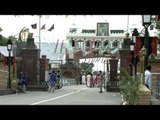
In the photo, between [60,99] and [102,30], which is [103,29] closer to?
[102,30]

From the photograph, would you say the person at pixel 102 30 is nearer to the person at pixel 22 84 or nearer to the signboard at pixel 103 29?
the signboard at pixel 103 29

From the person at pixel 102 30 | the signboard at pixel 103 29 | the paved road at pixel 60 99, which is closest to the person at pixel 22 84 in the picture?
the paved road at pixel 60 99

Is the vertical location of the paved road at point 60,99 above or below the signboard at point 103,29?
below

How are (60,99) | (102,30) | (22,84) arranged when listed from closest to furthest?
(60,99) → (22,84) → (102,30)

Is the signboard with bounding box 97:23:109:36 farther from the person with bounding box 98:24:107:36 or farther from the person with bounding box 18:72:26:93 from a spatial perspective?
the person with bounding box 18:72:26:93

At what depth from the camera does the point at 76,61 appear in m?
79.9

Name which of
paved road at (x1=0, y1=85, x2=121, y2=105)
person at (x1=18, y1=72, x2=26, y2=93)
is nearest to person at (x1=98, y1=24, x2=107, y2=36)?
person at (x1=18, y1=72, x2=26, y2=93)

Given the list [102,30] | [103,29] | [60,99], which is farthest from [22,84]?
[103,29]

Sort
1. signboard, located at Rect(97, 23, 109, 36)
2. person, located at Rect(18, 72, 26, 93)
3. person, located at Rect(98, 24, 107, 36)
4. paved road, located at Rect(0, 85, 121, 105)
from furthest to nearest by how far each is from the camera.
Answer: person, located at Rect(98, 24, 107, 36)
signboard, located at Rect(97, 23, 109, 36)
person, located at Rect(18, 72, 26, 93)
paved road, located at Rect(0, 85, 121, 105)
